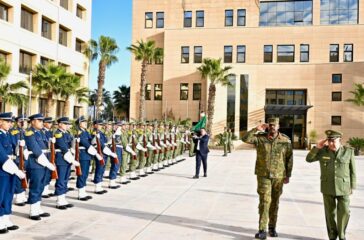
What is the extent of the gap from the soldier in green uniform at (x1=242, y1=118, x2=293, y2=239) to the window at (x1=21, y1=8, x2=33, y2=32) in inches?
1036

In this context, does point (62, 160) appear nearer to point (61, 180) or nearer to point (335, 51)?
point (61, 180)

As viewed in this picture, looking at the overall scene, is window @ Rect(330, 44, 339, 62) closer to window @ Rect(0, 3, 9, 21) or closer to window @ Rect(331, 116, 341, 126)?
window @ Rect(331, 116, 341, 126)

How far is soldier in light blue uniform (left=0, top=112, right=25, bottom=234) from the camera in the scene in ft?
22.6

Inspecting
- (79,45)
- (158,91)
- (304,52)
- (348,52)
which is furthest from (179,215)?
(158,91)

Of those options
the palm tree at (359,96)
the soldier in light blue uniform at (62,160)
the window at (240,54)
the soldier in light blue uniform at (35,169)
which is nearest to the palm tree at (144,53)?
the window at (240,54)

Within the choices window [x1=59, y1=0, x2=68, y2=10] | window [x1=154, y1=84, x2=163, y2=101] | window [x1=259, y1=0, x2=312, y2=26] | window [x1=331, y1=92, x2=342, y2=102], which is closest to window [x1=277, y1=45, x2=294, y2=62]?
window [x1=259, y1=0, x2=312, y2=26]

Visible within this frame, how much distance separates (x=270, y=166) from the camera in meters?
6.73

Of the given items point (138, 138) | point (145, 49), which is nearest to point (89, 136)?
point (138, 138)

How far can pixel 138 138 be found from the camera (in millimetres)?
14680

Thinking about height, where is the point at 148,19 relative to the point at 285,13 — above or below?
below

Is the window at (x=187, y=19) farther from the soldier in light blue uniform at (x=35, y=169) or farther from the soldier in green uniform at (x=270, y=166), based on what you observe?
the soldier in green uniform at (x=270, y=166)

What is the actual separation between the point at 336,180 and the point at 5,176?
533 centimetres

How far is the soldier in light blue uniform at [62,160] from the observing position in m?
9.02

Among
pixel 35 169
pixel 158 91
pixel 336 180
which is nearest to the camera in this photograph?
pixel 336 180
